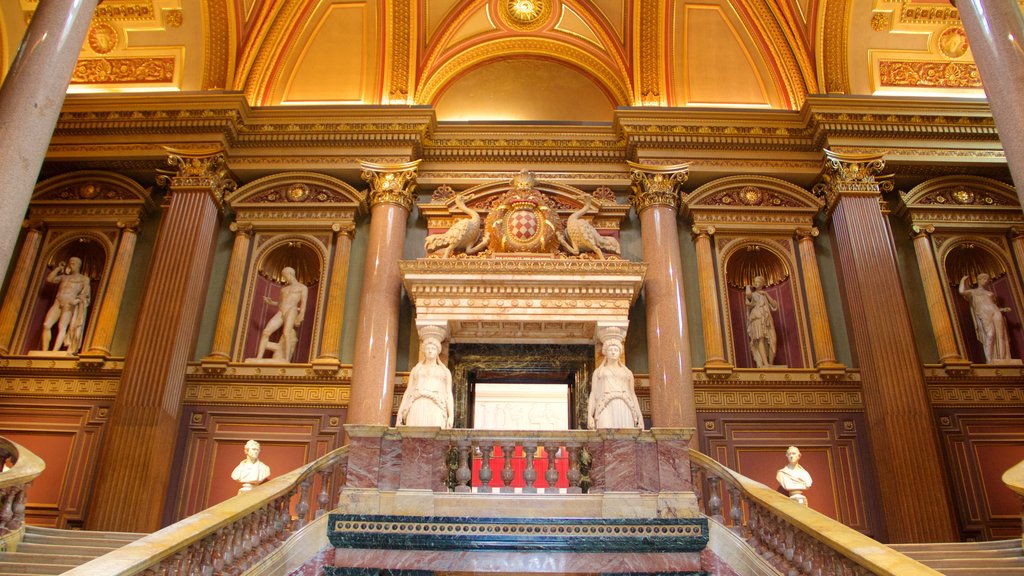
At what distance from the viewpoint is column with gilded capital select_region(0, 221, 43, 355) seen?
34.8 ft

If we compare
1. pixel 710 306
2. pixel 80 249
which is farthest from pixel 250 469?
pixel 710 306

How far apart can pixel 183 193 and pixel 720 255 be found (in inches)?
309

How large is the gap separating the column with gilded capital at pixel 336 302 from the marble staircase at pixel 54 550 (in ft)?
12.1

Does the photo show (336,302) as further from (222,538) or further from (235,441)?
(222,538)

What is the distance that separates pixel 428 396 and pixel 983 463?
7.31m

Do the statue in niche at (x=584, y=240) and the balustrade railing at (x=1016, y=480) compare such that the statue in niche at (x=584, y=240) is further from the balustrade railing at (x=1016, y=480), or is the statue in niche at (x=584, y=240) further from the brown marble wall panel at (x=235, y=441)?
the balustrade railing at (x=1016, y=480)

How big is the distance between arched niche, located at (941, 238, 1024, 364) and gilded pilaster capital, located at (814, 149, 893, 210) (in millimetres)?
1447

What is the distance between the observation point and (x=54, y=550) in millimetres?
6242

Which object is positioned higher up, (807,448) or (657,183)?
(657,183)

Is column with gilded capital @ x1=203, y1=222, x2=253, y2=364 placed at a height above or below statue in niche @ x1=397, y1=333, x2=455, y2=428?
above

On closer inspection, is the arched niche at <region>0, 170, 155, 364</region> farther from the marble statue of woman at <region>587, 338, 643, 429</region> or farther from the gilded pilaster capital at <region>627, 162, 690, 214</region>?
the gilded pilaster capital at <region>627, 162, 690, 214</region>

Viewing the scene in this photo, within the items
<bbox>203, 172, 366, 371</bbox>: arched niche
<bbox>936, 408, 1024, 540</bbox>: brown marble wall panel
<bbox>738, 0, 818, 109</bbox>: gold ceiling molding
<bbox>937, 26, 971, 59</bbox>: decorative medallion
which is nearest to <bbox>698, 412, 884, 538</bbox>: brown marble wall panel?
<bbox>936, 408, 1024, 540</bbox>: brown marble wall panel

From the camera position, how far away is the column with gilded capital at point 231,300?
1036 centimetres

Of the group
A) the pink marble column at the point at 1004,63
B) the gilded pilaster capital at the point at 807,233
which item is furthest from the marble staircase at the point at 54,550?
the gilded pilaster capital at the point at 807,233
